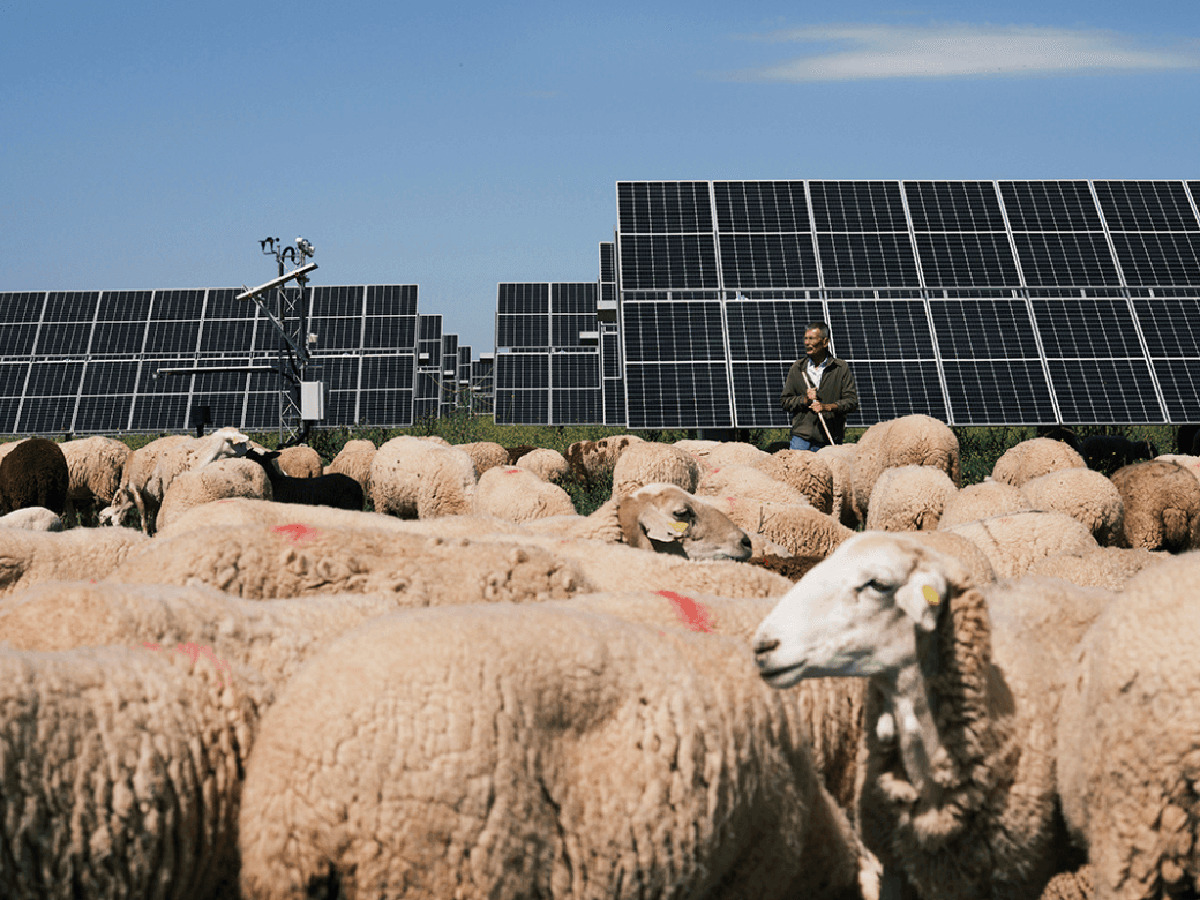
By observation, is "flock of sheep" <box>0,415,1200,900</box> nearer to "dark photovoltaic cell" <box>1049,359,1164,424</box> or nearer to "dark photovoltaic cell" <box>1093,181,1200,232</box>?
"dark photovoltaic cell" <box>1049,359,1164,424</box>

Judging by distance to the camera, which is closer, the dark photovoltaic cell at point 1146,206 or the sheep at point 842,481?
the sheep at point 842,481

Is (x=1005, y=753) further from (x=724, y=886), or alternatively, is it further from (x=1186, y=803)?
(x=724, y=886)

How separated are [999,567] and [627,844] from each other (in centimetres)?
450

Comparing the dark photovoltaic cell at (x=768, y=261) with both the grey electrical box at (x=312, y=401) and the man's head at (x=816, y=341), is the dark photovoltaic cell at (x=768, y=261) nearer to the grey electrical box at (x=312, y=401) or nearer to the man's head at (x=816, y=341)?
the man's head at (x=816, y=341)

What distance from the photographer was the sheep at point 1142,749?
122 inches

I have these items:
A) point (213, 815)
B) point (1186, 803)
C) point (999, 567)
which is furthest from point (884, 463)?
point (213, 815)

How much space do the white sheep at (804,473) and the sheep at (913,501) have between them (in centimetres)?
115

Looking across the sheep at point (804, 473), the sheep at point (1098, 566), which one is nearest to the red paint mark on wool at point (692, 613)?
the sheep at point (1098, 566)

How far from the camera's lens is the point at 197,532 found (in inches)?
186

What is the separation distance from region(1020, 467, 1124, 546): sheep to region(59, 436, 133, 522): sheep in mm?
10323

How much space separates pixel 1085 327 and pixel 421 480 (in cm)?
1086

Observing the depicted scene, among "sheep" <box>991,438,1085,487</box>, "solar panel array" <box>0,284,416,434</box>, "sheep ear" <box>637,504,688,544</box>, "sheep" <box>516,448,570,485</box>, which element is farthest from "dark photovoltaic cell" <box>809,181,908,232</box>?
"sheep ear" <box>637,504,688,544</box>

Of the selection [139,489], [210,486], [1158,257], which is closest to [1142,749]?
[210,486]

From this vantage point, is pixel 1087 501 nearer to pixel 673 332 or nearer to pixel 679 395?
pixel 679 395
